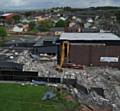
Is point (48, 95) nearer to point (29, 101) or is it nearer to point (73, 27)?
point (29, 101)

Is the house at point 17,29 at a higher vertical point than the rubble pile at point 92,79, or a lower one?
lower

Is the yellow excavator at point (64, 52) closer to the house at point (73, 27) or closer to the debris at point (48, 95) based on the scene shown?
the debris at point (48, 95)

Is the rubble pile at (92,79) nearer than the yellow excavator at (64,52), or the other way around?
the rubble pile at (92,79)

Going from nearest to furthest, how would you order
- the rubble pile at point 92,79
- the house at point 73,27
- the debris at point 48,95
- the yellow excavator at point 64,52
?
the debris at point 48,95, the rubble pile at point 92,79, the yellow excavator at point 64,52, the house at point 73,27

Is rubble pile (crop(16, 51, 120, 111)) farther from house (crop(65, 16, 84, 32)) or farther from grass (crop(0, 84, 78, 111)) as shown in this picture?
house (crop(65, 16, 84, 32))

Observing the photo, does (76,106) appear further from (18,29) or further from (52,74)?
(18,29)

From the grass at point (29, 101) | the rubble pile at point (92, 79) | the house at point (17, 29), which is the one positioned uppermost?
the grass at point (29, 101)

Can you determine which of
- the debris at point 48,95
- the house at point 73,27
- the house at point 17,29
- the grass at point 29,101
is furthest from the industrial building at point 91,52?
the house at point 17,29

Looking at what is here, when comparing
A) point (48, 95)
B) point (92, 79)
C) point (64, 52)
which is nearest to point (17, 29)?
point (64, 52)
